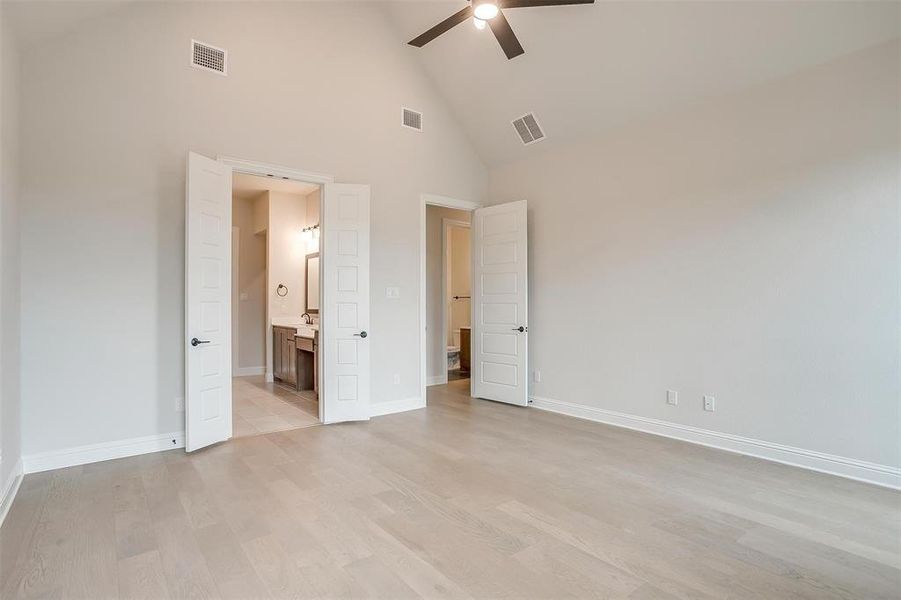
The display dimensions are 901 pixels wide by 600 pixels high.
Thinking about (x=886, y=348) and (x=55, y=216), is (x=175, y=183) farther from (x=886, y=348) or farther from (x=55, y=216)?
(x=886, y=348)

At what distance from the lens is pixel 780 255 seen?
141 inches

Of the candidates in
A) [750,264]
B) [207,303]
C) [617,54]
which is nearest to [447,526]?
[207,303]

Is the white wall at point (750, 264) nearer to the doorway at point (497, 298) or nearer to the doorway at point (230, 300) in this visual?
the doorway at point (497, 298)

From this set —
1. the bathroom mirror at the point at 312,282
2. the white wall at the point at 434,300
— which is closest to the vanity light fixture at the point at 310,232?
the bathroom mirror at the point at 312,282

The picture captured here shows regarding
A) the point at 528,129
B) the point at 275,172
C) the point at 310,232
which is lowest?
the point at 310,232

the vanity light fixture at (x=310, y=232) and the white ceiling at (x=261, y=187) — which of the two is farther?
the vanity light fixture at (x=310, y=232)

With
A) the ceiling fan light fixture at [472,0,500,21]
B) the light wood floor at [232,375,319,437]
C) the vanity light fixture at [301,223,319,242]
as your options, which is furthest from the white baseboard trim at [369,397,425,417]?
the ceiling fan light fixture at [472,0,500,21]

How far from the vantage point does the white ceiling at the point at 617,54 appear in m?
3.26

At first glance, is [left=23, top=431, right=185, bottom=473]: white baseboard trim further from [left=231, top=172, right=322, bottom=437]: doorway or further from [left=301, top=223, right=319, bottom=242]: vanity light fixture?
[left=301, top=223, right=319, bottom=242]: vanity light fixture

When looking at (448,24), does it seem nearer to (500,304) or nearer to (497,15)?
(497,15)

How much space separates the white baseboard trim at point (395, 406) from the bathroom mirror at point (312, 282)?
101 inches

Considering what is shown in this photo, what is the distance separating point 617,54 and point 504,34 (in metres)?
1.23

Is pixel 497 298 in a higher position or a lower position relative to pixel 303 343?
higher

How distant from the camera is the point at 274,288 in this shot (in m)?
7.25
